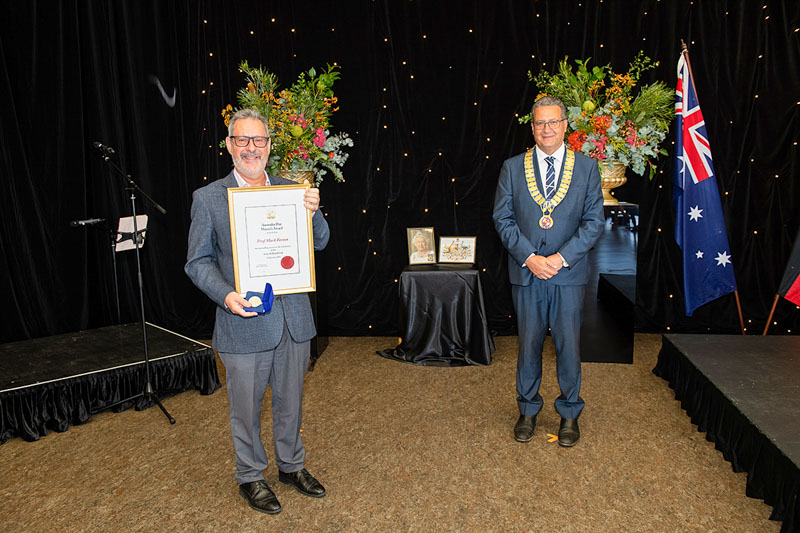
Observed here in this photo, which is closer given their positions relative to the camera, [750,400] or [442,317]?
[750,400]

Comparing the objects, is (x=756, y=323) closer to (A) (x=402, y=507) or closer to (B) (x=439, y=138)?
(B) (x=439, y=138)

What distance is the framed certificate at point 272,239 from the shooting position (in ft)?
7.27

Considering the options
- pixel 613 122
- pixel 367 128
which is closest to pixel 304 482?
pixel 613 122

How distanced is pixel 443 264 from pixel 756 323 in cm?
276

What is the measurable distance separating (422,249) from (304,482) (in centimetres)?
248

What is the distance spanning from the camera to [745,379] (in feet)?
10.1

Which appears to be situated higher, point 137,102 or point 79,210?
point 137,102

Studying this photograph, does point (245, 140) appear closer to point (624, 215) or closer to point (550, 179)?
point (550, 179)

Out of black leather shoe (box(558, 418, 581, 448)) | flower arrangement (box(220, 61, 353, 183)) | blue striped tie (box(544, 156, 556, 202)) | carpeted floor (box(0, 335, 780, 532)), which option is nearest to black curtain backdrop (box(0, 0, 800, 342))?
flower arrangement (box(220, 61, 353, 183))

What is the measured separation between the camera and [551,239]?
3031 millimetres

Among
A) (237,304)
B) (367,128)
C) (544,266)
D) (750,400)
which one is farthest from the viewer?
(367,128)

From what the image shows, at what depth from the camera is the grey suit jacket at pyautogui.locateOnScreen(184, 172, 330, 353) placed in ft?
7.41

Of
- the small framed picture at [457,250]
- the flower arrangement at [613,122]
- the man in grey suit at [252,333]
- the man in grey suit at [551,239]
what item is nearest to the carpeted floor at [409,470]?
the man in grey suit at [252,333]

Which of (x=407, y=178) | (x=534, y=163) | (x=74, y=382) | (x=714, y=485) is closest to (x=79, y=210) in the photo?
(x=74, y=382)
